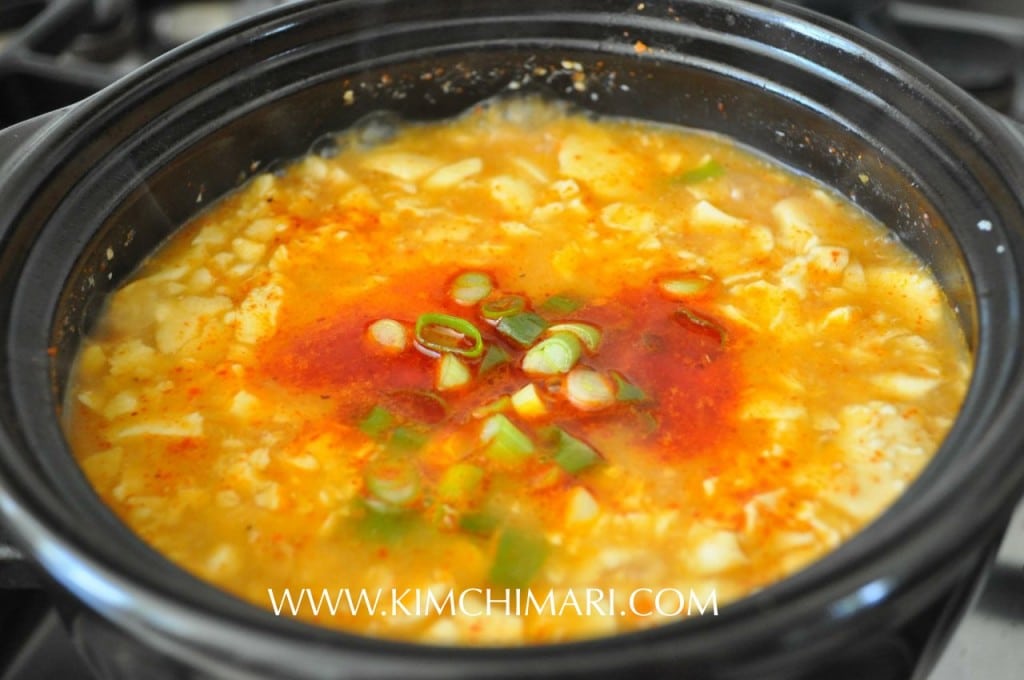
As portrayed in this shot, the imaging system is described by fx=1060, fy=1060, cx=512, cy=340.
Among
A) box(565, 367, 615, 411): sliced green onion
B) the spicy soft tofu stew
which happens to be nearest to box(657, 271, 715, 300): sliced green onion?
the spicy soft tofu stew

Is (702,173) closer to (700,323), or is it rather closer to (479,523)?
(700,323)

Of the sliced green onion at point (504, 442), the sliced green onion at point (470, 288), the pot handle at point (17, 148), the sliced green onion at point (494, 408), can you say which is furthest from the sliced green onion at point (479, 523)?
the pot handle at point (17, 148)

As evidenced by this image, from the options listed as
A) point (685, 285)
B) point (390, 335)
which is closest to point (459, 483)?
point (390, 335)

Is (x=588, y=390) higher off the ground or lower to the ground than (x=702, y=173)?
lower

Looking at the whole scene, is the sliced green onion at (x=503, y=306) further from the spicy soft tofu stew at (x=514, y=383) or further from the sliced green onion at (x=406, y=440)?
the sliced green onion at (x=406, y=440)

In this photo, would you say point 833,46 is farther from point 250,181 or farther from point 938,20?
point 938,20

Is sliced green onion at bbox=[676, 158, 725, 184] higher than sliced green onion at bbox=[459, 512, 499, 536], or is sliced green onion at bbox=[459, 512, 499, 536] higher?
sliced green onion at bbox=[676, 158, 725, 184]

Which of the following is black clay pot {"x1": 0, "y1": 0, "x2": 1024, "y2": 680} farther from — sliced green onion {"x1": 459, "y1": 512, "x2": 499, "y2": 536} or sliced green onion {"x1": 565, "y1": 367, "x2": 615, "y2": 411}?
sliced green onion {"x1": 565, "y1": 367, "x2": 615, "y2": 411}

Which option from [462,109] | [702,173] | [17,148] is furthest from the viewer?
[462,109]
